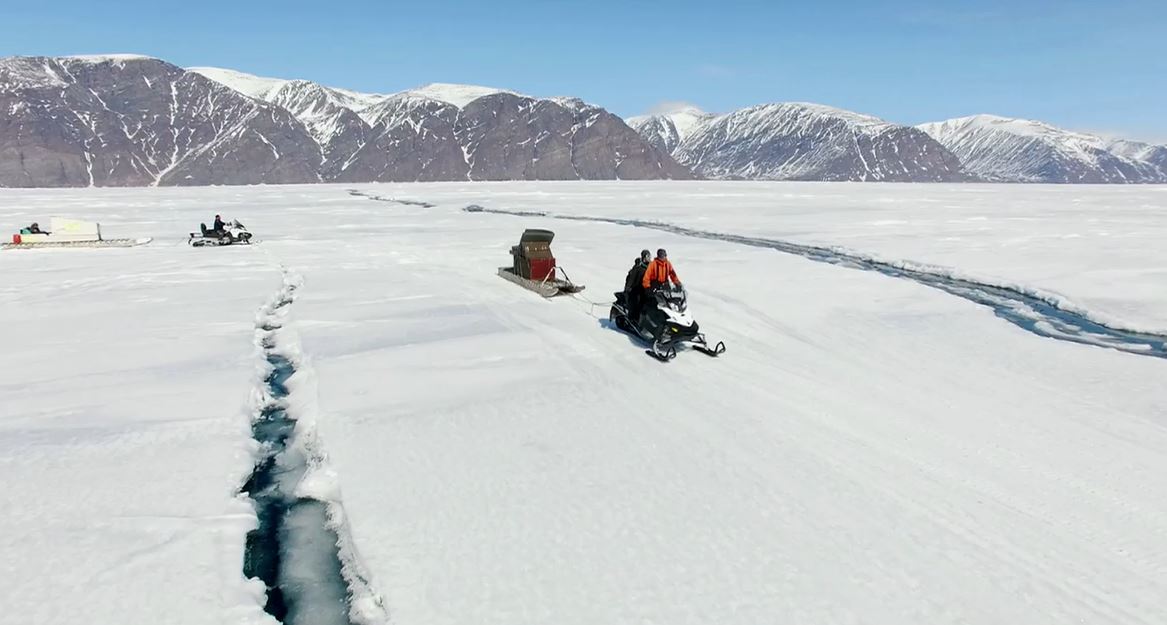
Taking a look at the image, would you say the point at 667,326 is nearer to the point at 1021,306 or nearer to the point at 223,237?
the point at 1021,306

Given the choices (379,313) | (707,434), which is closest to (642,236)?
(379,313)

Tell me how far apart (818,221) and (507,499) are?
38.7m

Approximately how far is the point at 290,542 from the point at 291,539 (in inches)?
1.9

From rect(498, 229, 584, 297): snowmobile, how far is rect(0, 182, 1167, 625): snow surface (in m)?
1.53

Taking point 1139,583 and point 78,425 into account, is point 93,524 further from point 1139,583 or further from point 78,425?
point 1139,583

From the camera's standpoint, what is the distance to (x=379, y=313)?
49.4 feet

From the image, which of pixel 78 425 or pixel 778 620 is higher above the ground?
pixel 778 620

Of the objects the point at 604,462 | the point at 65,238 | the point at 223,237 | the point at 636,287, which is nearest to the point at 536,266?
the point at 636,287

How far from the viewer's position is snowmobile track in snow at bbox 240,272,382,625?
5.25 metres

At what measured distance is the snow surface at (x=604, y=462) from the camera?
5.14 metres

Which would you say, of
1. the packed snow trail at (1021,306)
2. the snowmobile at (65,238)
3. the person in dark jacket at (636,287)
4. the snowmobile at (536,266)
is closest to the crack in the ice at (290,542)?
the person in dark jacket at (636,287)

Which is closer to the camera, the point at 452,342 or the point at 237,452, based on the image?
the point at 237,452

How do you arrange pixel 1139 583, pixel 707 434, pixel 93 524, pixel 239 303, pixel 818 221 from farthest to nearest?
pixel 818 221 → pixel 239 303 → pixel 707 434 → pixel 93 524 → pixel 1139 583

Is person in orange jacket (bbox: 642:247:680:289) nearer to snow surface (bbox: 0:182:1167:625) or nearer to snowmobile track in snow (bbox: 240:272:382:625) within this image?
snow surface (bbox: 0:182:1167:625)
